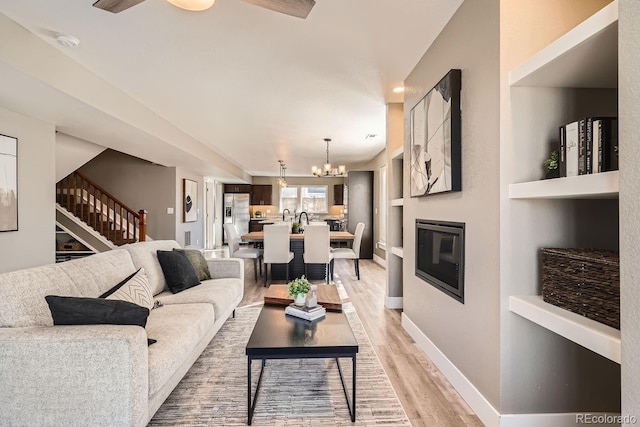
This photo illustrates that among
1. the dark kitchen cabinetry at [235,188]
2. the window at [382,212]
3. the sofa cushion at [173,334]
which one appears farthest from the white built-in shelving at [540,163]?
the dark kitchen cabinetry at [235,188]

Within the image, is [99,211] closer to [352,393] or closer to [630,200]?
[352,393]

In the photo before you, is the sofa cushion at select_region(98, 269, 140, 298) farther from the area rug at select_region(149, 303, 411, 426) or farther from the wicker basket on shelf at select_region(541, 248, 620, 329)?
the wicker basket on shelf at select_region(541, 248, 620, 329)

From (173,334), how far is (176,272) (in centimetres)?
122

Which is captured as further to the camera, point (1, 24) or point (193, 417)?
point (1, 24)

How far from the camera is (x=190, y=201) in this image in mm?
8227

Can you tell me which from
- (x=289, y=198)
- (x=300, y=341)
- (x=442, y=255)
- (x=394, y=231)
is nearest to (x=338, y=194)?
(x=289, y=198)

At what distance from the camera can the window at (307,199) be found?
12.0m

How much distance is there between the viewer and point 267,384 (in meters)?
2.33

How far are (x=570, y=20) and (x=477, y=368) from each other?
2.01 m

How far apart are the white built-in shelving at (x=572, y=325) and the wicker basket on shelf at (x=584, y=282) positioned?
36 mm

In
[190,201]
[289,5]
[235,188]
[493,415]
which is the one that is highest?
[289,5]

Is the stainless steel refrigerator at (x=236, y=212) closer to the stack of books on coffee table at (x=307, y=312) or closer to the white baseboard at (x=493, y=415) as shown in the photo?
the stack of books on coffee table at (x=307, y=312)

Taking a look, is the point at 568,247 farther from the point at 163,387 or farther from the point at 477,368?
the point at 163,387

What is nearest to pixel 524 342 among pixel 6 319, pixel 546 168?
pixel 546 168
